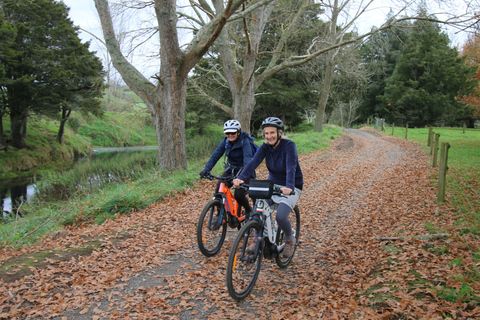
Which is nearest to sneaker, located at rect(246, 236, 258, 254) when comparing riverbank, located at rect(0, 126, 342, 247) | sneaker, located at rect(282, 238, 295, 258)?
sneaker, located at rect(282, 238, 295, 258)

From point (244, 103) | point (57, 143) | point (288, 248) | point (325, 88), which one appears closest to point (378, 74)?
point (325, 88)

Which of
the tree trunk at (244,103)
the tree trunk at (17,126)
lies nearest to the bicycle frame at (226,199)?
the tree trunk at (244,103)

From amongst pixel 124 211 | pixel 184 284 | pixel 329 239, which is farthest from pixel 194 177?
pixel 184 284

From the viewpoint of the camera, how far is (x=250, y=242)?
3928mm

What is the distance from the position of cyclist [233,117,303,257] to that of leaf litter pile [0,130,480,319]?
77 centimetres

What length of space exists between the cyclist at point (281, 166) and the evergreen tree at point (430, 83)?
4050 cm

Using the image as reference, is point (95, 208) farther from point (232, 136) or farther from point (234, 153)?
point (232, 136)

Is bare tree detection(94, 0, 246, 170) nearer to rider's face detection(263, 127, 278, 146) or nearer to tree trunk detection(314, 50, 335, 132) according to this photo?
rider's face detection(263, 127, 278, 146)

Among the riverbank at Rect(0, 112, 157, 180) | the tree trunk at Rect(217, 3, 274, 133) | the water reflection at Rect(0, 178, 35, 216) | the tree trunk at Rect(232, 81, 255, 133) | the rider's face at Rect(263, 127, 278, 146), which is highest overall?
the tree trunk at Rect(217, 3, 274, 133)

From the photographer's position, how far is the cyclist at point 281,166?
4125 millimetres

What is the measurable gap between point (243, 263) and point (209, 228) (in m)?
1.27

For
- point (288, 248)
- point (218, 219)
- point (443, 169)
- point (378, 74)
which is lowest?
point (288, 248)

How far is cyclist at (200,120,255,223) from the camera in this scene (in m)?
5.20

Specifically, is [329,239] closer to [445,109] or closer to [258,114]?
[258,114]
